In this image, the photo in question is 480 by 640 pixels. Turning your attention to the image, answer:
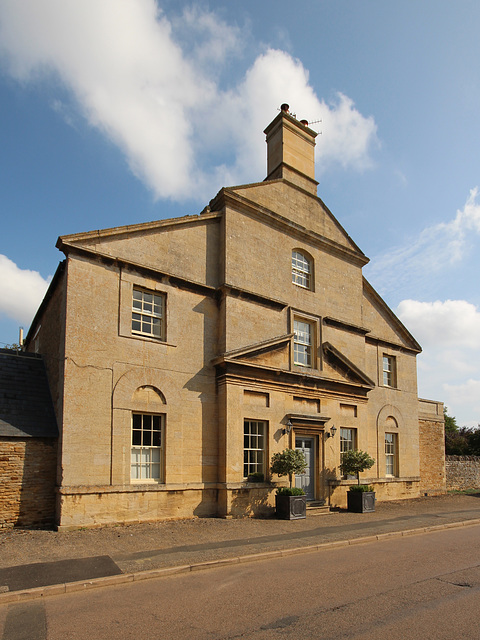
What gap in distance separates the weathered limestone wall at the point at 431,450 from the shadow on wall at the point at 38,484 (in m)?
17.2

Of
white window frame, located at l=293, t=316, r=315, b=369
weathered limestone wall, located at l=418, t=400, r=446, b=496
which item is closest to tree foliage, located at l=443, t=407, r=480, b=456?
weathered limestone wall, located at l=418, t=400, r=446, b=496

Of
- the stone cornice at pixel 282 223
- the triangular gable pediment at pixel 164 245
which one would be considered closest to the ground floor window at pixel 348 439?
the stone cornice at pixel 282 223

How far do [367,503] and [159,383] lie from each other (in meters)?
8.42

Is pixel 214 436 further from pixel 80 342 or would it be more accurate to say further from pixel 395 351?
pixel 395 351

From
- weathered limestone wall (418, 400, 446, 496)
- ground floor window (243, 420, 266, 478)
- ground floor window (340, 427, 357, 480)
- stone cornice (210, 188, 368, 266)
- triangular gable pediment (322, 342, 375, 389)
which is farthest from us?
weathered limestone wall (418, 400, 446, 496)

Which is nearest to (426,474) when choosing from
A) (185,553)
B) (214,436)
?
(214,436)

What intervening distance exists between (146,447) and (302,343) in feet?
23.1

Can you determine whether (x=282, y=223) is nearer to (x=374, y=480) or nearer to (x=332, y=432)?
(x=332, y=432)

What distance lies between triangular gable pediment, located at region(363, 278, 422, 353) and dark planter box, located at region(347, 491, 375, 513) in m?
7.16

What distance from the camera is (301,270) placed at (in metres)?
18.8

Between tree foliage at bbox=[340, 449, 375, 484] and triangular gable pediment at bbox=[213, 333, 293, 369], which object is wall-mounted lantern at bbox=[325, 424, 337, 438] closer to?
tree foliage at bbox=[340, 449, 375, 484]

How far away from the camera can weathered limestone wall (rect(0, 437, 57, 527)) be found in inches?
465

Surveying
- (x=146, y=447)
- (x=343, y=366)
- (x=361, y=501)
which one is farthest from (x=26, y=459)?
(x=343, y=366)

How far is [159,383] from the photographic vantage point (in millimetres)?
14141
